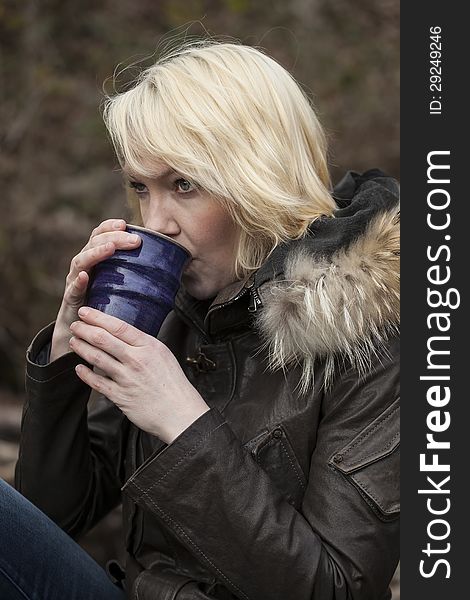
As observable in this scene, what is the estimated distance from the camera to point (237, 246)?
78.0 inches

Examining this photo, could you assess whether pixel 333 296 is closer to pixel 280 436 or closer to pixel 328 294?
pixel 328 294

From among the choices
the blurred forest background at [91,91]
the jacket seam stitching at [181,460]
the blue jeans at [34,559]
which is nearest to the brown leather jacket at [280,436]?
the jacket seam stitching at [181,460]

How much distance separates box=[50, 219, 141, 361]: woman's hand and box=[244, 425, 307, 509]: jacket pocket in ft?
1.63

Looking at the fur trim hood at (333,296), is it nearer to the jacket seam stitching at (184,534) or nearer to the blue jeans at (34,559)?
the jacket seam stitching at (184,534)

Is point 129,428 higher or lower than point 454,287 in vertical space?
lower

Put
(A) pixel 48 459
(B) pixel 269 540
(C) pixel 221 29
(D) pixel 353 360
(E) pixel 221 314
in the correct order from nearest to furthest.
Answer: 1. (B) pixel 269 540
2. (D) pixel 353 360
3. (E) pixel 221 314
4. (A) pixel 48 459
5. (C) pixel 221 29

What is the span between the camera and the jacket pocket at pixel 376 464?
177 cm

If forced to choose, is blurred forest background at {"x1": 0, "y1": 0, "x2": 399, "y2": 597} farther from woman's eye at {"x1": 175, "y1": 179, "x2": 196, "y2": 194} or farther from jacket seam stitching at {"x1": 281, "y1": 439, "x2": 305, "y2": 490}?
jacket seam stitching at {"x1": 281, "y1": 439, "x2": 305, "y2": 490}

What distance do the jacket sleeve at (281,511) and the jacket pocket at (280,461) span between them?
2.7 inches

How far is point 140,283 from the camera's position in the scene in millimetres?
1759

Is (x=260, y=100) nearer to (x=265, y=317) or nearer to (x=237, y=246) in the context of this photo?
(x=237, y=246)

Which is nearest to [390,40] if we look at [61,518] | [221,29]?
[221,29]

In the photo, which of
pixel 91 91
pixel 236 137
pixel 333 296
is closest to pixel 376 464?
pixel 333 296

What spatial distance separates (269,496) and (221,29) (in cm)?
414
